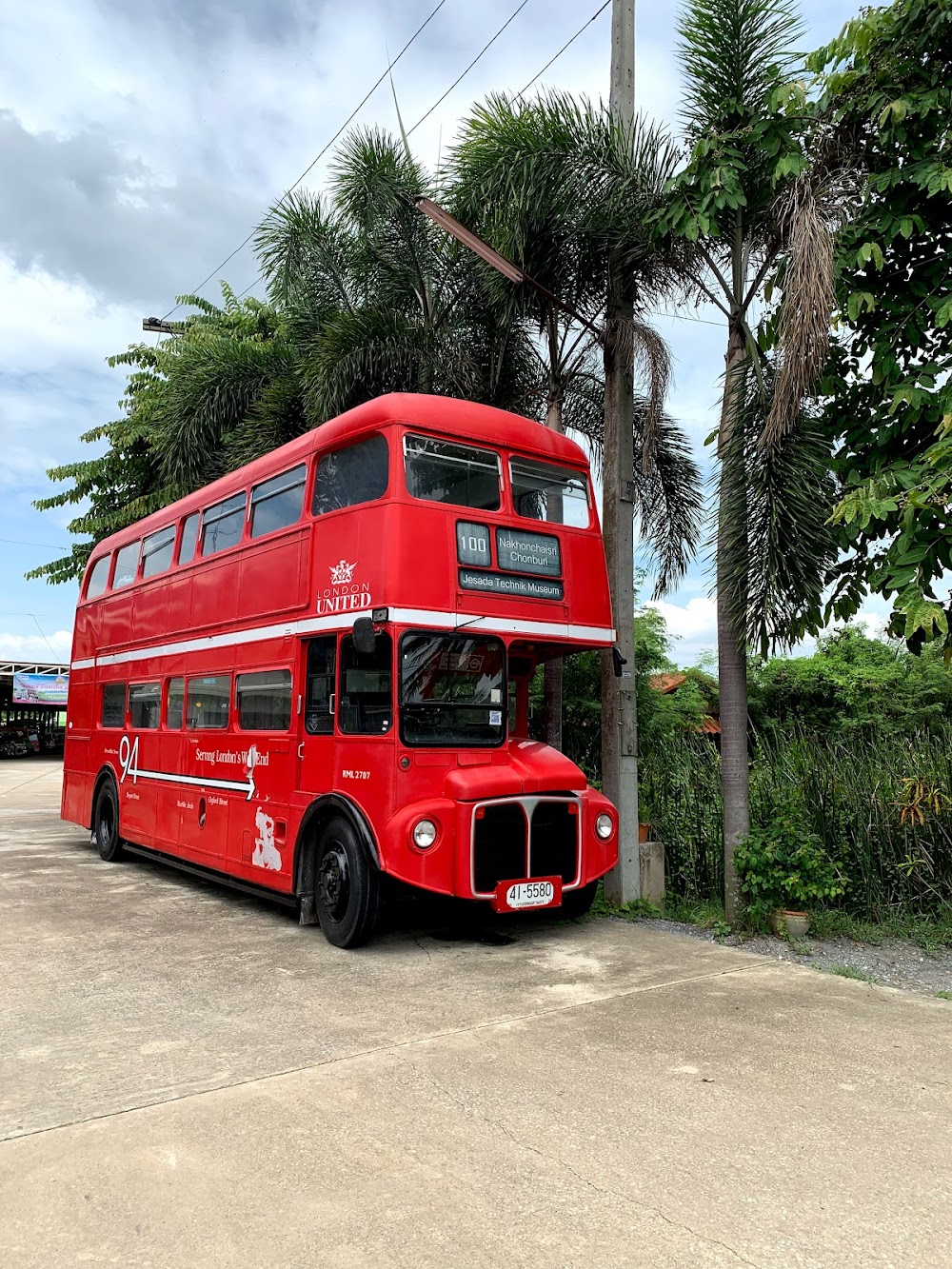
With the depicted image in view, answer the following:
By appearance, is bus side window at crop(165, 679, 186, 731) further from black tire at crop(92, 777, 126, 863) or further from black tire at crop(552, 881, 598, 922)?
black tire at crop(552, 881, 598, 922)

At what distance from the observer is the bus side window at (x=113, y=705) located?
11883 mm

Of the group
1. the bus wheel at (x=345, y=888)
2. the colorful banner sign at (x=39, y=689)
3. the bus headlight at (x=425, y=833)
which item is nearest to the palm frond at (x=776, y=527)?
the bus headlight at (x=425, y=833)

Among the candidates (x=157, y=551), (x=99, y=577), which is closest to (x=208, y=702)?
(x=157, y=551)

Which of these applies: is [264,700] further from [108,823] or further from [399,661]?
[108,823]

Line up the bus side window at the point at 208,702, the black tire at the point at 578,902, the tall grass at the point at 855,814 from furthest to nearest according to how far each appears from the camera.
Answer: the bus side window at the point at 208,702, the black tire at the point at 578,902, the tall grass at the point at 855,814

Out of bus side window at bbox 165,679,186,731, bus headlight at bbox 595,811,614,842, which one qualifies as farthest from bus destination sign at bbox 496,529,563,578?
bus side window at bbox 165,679,186,731

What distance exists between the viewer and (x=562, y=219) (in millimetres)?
8789

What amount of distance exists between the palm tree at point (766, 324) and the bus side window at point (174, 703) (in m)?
5.53

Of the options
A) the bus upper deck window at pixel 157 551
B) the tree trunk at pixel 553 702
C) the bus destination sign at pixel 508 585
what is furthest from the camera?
the bus upper deck window at pixel 157 551

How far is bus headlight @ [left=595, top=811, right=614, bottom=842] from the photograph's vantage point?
7.51 metres

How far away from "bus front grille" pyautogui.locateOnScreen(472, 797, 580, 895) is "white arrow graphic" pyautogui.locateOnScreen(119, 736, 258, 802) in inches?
104

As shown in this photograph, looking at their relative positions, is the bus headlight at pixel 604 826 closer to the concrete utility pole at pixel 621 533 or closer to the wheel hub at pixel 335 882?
the concrete utility pole at pixel 621 533

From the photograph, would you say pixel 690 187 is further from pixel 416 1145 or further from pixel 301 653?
pixel 416 1145

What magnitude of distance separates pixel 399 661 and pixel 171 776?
458cm
